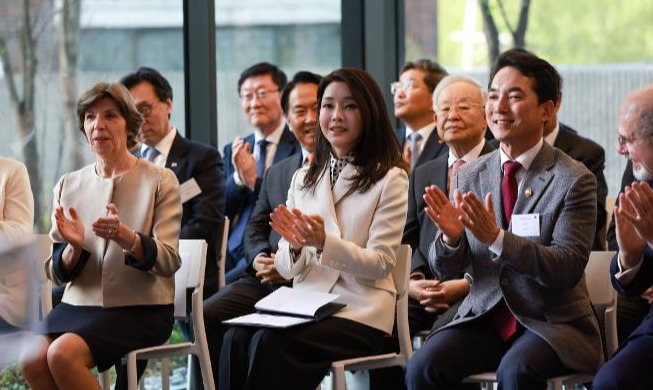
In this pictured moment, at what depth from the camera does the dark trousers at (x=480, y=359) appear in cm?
347

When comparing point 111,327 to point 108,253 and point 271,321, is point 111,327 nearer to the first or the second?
point 108,253

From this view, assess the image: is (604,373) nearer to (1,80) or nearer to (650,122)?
(650,122)

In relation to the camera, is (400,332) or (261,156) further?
(261,156)

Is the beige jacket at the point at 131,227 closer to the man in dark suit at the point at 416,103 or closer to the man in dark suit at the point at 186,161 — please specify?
the man in dark suit at the point at 186,161

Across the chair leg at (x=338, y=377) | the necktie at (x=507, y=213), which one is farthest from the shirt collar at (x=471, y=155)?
the chair leg at (x=338, y=377)

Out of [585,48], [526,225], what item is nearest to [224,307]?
[526,225]

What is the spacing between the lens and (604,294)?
12.6 ft

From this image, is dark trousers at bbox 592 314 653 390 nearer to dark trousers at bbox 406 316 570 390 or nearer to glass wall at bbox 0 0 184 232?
dark trousers at bbox 406 316 570 390

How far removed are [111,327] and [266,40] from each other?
336 centimetres

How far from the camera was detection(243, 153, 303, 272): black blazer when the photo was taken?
498 cm

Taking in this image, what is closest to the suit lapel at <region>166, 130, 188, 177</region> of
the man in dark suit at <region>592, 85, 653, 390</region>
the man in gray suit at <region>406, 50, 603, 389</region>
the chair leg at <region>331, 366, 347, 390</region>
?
the chair leg at <region>331, 366, 347, 390</region>

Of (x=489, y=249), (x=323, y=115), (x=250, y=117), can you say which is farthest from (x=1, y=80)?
(x=489, y=249)

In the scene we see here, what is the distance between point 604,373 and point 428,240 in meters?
1.48

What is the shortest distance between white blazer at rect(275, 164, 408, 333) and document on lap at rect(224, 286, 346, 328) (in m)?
0.06
